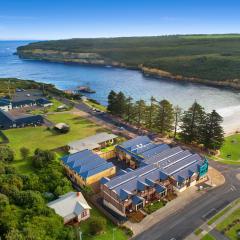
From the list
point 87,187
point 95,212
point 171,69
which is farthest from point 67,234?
point 171,69

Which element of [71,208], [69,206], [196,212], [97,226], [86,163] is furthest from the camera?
[86,163]

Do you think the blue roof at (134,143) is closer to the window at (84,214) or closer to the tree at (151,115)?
the tree at (151,115)

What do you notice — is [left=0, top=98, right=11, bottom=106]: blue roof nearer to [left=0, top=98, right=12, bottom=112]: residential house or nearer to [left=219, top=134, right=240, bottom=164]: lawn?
[left=0, top=98, right=12, bottom=112]: residential house

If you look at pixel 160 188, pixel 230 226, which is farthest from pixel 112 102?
pixel 230 226

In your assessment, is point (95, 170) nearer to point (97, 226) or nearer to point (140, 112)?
point (97, 226)

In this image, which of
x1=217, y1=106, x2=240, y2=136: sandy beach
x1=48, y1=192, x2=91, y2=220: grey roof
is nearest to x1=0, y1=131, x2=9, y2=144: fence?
x1=48, y1=192, x2=91, y2=220: grey roof

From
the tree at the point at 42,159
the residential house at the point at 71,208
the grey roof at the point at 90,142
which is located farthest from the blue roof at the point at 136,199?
the grey roof at the point at 90,142
